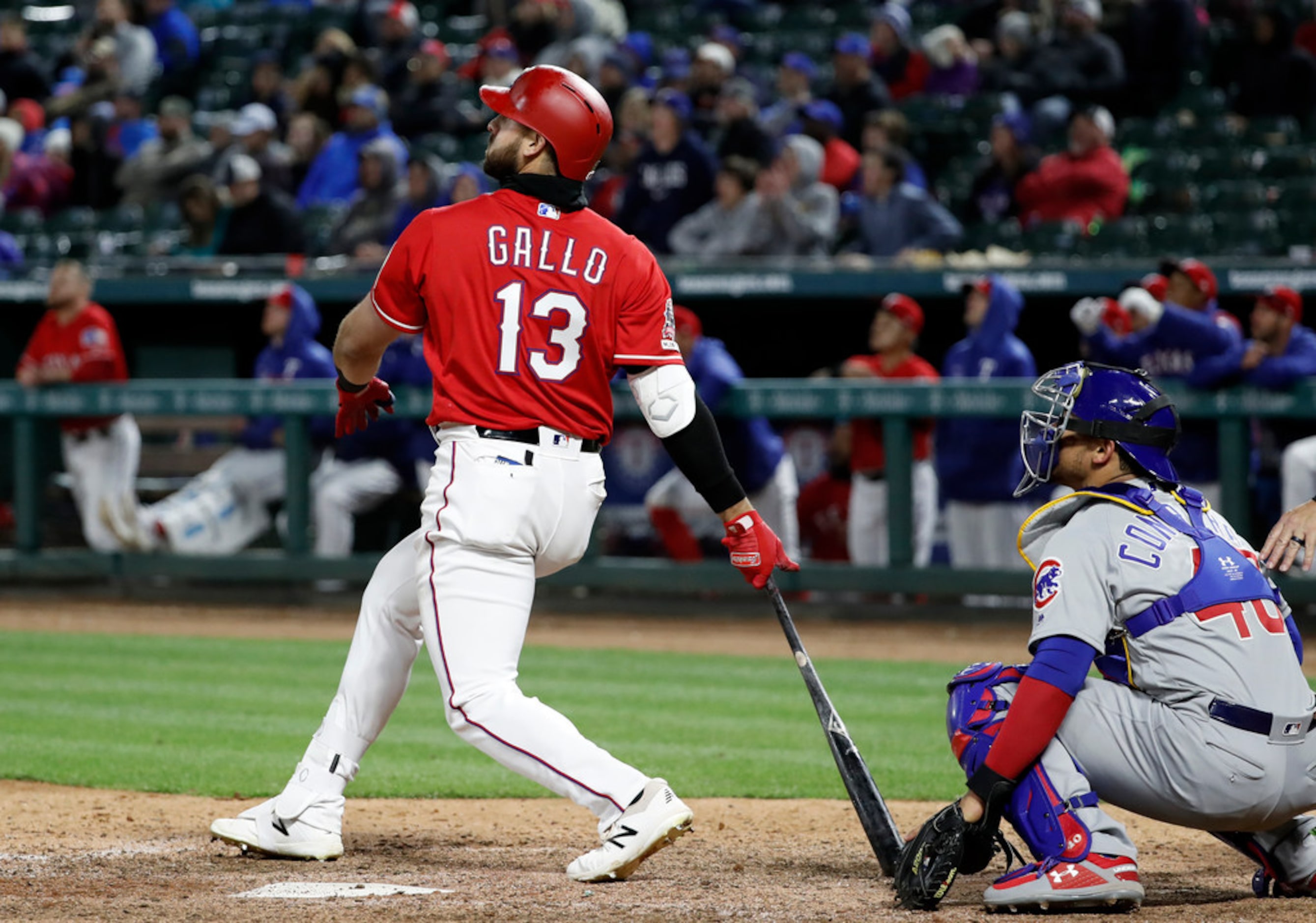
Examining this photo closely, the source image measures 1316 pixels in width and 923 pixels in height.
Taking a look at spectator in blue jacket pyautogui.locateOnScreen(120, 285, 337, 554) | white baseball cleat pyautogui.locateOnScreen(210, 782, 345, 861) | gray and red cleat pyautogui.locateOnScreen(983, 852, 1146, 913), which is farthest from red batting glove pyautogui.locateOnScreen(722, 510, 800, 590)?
spectator in blue jacket pyautogui.locateOnScreen(120, 285, 337, 554)

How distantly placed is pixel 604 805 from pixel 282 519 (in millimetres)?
6560

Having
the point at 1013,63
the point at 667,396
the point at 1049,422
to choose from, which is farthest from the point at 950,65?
the point at 1049,422

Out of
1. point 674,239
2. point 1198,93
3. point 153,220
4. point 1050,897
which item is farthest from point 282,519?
point 1050,897

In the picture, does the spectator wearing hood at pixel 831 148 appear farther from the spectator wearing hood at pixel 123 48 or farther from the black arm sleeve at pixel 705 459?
the black arm sleeve at pixel 705 459

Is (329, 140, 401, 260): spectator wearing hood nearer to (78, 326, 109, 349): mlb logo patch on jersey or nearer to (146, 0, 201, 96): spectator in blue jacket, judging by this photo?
(78, 326, 109, 349): mlb logo patch on jersey

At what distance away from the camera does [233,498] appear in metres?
9.93

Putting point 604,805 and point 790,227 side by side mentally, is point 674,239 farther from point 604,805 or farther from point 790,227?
point 604,805

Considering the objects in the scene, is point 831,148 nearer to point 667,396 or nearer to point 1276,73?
point 1276,73

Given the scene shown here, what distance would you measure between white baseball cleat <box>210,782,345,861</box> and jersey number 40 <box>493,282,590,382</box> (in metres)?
1.09

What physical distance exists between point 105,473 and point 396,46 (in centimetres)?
558

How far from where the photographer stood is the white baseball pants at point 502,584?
3.64 m

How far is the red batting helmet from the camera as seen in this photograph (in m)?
3.78

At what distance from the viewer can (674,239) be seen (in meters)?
10.8

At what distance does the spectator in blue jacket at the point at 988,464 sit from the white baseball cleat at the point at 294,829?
17.4ft
